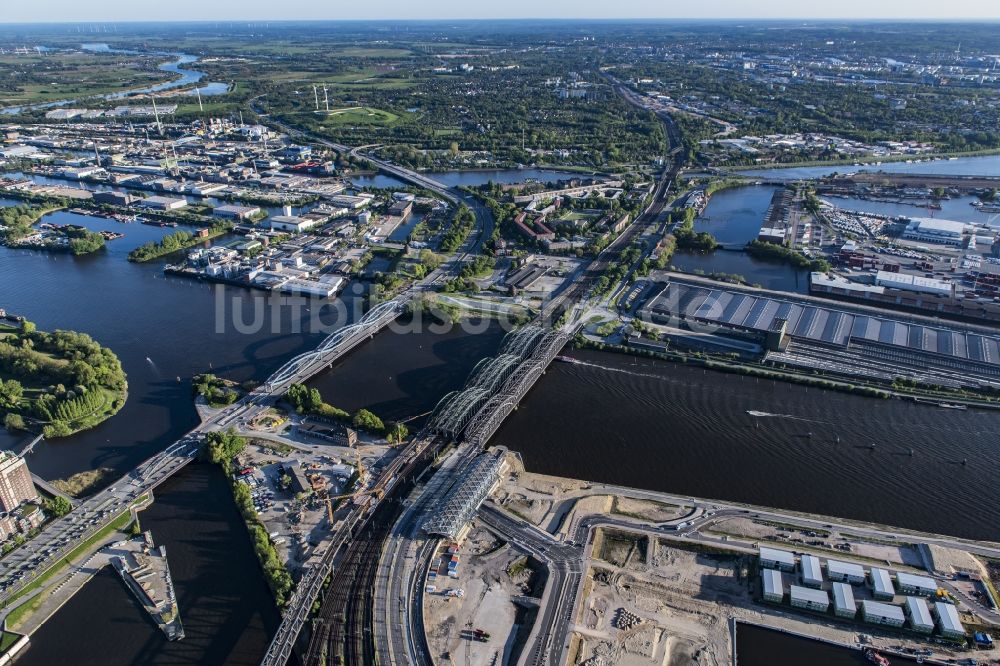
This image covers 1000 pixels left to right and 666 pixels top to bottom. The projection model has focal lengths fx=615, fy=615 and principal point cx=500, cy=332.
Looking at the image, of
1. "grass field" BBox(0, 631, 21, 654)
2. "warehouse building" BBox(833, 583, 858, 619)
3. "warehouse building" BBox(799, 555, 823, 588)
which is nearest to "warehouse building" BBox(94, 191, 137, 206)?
"grass field" BBox(0, 631, 21, 654)

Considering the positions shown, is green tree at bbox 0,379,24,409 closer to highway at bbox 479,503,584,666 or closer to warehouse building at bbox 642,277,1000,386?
highway at bbox 479,503,584,666

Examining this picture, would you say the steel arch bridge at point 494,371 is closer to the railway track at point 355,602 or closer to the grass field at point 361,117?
the railway track at point 355,602

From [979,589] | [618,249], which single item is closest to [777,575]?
[979,589]

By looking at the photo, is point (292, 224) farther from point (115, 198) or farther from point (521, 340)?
point (521, 340)

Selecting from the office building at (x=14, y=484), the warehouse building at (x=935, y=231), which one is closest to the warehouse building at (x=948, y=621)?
the office building at (x=14, y=484)

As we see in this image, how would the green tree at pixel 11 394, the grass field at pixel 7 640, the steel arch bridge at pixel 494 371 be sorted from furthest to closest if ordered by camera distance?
the steel arch bridge at pixel 494 371
the green tree at pixel 11 394
the grass field at pixel 7 640

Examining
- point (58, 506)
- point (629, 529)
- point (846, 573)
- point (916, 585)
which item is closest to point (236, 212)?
point (58, 506)
